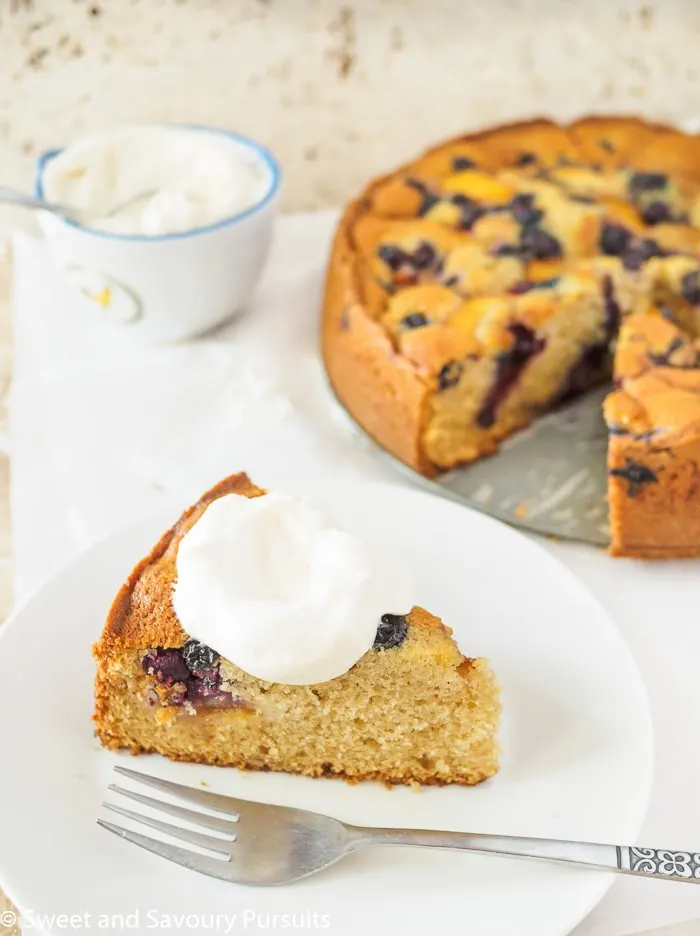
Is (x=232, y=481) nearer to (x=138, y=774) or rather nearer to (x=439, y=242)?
(x=138, y=774)

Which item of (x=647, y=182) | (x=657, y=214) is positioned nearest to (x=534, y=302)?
(x=657, y=214)

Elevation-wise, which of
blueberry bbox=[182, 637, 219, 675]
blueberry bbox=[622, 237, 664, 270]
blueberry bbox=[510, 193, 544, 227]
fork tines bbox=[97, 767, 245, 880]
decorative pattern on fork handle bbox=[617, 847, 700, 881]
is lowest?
fork tines bbox=[97, 767, 245, 880]

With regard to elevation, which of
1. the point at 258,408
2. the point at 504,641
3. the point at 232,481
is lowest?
the point at 258,408

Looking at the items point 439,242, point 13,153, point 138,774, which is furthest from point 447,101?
point 138,774

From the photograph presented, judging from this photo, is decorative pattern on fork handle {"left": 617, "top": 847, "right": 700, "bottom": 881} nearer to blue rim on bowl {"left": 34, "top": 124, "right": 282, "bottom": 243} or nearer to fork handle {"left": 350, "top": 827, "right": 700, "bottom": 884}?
fork handle {"left": 350, "top": 827, "right": 700, "bottom": 884}

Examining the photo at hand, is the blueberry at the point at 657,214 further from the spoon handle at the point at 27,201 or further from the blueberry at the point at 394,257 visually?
the spoon handle at the point at 27,201

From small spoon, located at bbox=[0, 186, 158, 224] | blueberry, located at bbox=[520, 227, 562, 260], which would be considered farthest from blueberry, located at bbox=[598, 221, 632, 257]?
small spoon, located at bbox=[0, 186, 158, 224]
